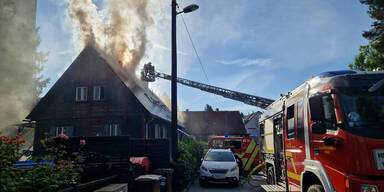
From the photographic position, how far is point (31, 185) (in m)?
3.05

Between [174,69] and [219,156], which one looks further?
[219,156]

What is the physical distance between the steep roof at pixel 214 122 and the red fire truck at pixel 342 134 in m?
41.6

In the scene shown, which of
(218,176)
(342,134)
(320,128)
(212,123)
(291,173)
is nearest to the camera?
(342,134)

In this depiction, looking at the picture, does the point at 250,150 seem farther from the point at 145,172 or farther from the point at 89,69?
the point at 89,69

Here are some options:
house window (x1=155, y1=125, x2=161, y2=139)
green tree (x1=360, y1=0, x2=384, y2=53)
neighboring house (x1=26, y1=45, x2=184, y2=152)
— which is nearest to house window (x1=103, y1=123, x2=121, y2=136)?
neighboring house (x1=26, y1=45, x2=184, y2=152)

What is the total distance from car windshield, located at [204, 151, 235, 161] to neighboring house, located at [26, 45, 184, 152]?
5623 mm

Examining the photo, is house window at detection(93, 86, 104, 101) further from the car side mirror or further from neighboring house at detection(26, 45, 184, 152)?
the car side mirror

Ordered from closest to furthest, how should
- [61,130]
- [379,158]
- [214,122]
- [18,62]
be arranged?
[379,158] → [61,130] → [18,62] → [214,122]

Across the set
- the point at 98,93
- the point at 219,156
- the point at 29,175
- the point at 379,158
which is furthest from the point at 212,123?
the point at 29,175

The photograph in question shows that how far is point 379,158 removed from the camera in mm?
3600

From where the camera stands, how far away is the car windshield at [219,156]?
11.7 m

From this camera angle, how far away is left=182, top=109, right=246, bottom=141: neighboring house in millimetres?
47344

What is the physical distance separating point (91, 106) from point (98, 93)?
100 cm

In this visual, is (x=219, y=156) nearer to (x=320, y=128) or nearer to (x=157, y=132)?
(x=320, y=128)
